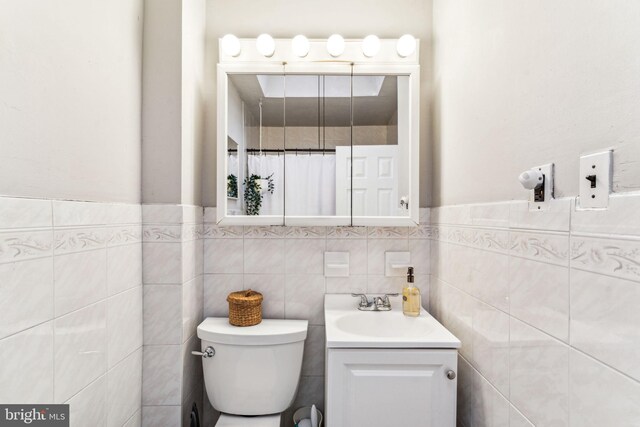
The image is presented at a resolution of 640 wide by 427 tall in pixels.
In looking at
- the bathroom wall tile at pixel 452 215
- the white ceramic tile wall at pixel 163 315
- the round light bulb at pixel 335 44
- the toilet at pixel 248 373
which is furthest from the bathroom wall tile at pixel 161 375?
the round light bulb at pixel 335 44

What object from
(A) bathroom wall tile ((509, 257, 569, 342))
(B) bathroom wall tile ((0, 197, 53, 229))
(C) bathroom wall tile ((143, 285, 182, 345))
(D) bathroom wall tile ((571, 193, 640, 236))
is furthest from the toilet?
(D) bathroom wall tile ((571, 193, 640, 236))

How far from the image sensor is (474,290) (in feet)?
3.78

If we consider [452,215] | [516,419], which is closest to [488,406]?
[516,419]

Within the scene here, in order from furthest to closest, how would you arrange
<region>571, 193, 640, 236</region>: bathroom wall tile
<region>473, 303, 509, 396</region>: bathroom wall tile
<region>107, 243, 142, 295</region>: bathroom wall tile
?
<region>107, 243, 142, 295</region>: bathroom wall tile, <region>473, 303, 509, 396</region>: bathroom wall tile, <region>571, 193, 640, 236</region>: bathroom wall tile

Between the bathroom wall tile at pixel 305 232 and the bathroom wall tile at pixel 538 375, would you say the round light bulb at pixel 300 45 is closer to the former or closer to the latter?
the bathroom wall tile at pixel 305 232

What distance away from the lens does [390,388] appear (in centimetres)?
113

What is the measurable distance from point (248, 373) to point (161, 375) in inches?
13.6

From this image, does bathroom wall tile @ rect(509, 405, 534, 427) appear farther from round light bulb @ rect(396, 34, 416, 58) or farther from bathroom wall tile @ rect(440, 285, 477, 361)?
round light bulb @ rect(396, 34, 416, 58)

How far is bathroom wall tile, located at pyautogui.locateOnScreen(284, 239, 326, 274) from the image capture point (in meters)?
1.58

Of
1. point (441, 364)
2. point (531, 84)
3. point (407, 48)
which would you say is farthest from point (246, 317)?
point (407, 48)

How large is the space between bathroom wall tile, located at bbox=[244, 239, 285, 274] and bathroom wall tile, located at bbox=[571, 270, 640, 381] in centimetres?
115

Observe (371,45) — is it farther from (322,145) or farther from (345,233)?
(345,233)

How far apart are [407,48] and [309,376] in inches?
63.3

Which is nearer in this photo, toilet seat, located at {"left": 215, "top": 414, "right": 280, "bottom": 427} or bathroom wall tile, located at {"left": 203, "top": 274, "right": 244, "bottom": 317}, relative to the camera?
toilet seat, located at {"left": 215, "top": 414, "right": 280, "bottom": 427}
